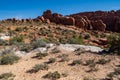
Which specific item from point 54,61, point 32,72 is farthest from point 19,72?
point 54,61

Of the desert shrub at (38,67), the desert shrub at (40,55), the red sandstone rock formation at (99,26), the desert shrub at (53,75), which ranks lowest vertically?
the red sandstone rock formation at (99,26)

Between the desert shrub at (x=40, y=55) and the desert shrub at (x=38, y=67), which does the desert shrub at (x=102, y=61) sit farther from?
the desert shrub at (x=40, y=55)

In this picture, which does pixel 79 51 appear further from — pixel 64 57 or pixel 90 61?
pixel 90 61

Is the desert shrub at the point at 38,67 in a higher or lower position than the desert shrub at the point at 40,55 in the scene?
lower

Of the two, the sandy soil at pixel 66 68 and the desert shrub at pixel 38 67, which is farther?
the desert shrub at pixel 38 67

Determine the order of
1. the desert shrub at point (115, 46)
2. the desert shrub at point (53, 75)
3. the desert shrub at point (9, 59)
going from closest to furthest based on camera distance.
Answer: the desert shrub at point (53, 75), the desert shrub at point (9, 59), the desert shrub at point (115, 46)

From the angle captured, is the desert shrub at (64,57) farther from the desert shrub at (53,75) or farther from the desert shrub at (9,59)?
the desert shrub at (9,59)

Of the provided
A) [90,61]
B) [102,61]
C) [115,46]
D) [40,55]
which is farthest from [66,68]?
[115,46]

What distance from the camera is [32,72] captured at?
45.0 feet

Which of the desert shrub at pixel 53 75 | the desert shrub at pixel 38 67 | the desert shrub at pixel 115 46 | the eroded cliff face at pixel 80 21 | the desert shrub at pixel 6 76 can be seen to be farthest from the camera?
the eroded cliff face at pixel 80 21

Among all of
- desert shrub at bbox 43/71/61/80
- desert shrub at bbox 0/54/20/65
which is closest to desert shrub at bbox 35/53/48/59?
desert shrub at bbox 0/54/20/65

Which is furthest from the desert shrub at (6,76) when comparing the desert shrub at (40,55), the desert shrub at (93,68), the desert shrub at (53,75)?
the desert shrub at (93,68)

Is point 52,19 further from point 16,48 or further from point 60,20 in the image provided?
point 16,48

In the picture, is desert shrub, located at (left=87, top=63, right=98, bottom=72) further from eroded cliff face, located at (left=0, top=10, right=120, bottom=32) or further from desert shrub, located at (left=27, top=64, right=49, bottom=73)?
eroded cliff face, located at (left=0, top=10, right=120, bottom=32)
